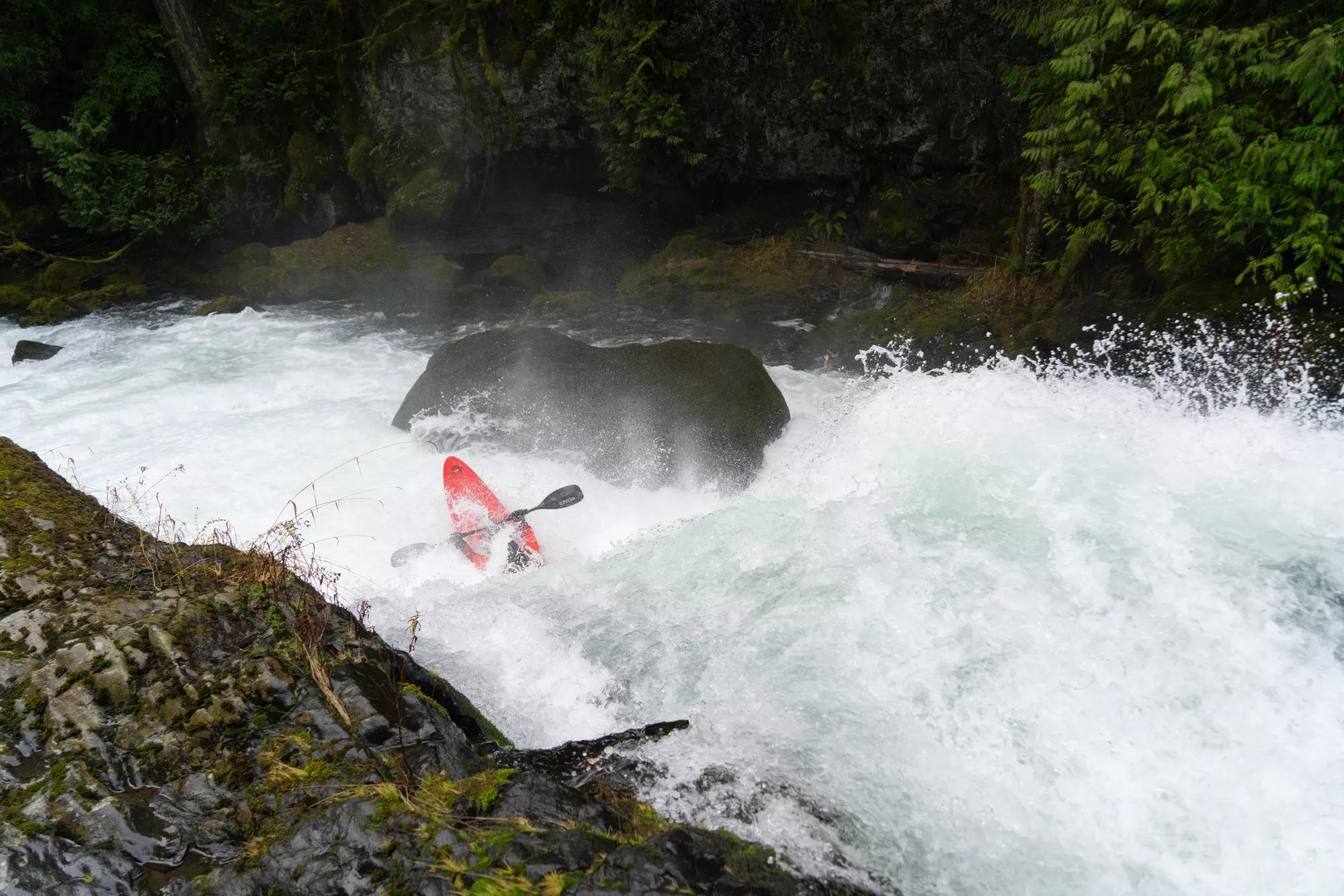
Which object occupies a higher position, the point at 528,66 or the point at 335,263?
the point at 528,66

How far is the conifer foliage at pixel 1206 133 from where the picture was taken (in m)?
5.23

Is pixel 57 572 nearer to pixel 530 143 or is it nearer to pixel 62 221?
pixel 530 143

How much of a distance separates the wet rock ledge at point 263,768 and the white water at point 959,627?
0.44 meters

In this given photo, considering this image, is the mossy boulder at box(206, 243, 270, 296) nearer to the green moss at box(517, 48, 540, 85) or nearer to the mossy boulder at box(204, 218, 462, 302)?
the mossy boulder at box(204, 218, 462, 302)

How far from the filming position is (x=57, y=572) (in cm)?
276

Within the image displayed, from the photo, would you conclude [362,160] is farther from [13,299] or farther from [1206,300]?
[1206,300]

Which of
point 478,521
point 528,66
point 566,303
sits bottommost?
point 478,521

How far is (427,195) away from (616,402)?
8.21 m

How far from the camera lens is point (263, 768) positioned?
2123 mm

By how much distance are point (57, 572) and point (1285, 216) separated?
795 centimetres

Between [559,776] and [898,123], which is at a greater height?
[898,123]

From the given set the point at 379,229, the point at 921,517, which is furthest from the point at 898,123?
the point at 379,229

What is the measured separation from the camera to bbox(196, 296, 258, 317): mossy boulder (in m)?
11.6

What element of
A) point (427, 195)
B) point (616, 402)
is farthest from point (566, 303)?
point (616, 402)
